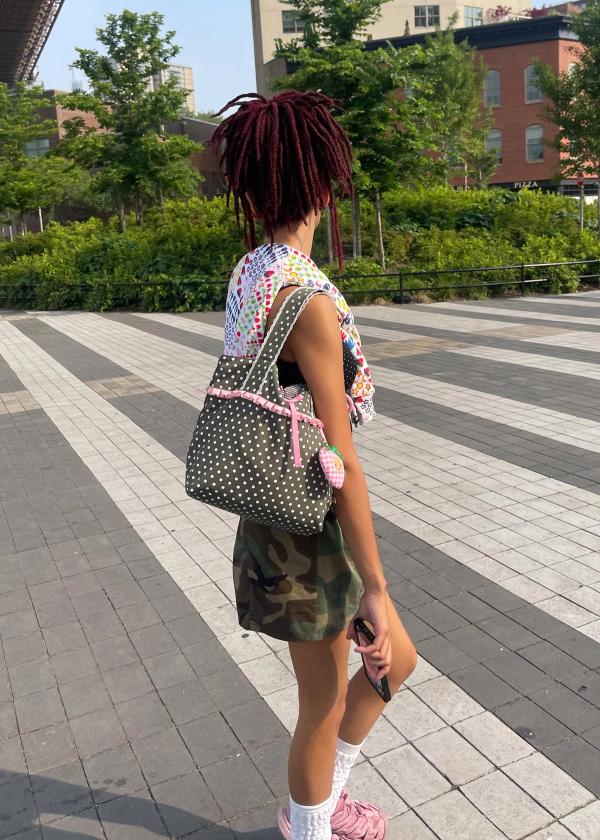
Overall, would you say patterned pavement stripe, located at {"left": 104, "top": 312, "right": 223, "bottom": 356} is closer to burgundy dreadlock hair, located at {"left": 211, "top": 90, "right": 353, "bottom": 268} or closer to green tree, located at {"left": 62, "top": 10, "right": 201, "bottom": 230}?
green tree, located at {"left": 62, "top": 10, "right": 201, "bottom": 230}

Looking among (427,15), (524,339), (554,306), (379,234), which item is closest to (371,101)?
(379,234)

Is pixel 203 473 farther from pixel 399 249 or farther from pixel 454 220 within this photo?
pixel 454 220

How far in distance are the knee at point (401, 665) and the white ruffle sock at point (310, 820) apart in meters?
0.38

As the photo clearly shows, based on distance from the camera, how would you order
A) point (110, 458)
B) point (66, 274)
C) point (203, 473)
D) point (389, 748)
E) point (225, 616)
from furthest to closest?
1. point (66, 274)
2. point (110, 458)
3. point (225, 616)
4. point (389, 748)
5. point (203, 473)

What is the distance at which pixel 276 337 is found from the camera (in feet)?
5.92

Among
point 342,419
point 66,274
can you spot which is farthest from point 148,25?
point 342,419

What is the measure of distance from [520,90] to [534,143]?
330 cm

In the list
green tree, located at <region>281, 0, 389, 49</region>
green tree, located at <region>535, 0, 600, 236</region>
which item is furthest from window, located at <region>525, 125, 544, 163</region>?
green tree, located at <region>281, 0, 389, 49</region>

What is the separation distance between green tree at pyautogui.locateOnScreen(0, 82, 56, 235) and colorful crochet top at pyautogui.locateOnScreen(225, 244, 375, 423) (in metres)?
28.9

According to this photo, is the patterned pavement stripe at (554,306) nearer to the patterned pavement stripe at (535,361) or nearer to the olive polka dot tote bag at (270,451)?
the patterned pavement stripe at (535,361)

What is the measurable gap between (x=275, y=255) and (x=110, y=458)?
17.8ft

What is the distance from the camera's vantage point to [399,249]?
21.9 meters

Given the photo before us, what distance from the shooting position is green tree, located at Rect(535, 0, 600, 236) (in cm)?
2181

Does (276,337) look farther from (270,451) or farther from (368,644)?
(368,644)
